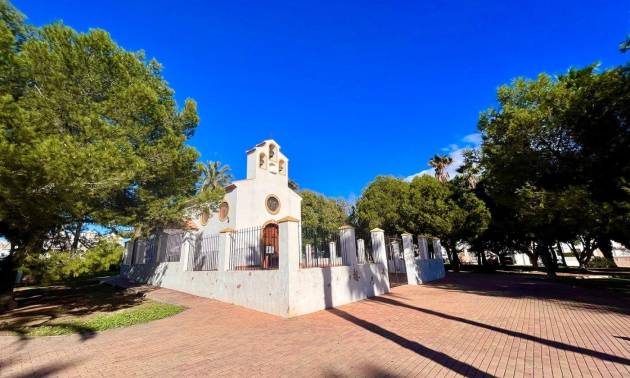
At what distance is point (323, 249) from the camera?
435 inches

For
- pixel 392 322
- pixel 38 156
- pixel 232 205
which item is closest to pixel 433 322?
pixel 392 322

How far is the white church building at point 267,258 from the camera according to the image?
8.31 meters

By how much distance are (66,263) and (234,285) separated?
15.4 ft

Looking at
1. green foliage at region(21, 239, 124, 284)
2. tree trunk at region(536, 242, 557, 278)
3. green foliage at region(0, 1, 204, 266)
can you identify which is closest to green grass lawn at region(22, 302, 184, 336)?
green foliage at region(21, 239, 124, 284)

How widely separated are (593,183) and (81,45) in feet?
66.5

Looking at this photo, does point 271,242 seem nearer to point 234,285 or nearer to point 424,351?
point 234,285

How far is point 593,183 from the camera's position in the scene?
39.0ft

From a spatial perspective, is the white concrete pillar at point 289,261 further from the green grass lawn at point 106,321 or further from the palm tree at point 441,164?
the palm tree at point 441,164

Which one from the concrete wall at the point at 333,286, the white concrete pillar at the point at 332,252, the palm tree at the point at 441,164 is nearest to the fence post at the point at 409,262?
the concrete wall at the point at 333,286

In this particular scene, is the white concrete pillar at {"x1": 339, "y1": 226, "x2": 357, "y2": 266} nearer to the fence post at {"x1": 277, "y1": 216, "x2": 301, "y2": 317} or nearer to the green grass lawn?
the fence post at {"x1": 277, "y1": 216, "x2": 301, "y2": 317}

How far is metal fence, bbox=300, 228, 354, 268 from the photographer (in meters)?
10.6

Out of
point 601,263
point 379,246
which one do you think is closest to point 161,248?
point 379,246

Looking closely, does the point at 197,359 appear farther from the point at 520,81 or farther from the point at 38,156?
the point at 520,81

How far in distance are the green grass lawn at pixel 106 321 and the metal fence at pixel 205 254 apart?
2.13 meters
